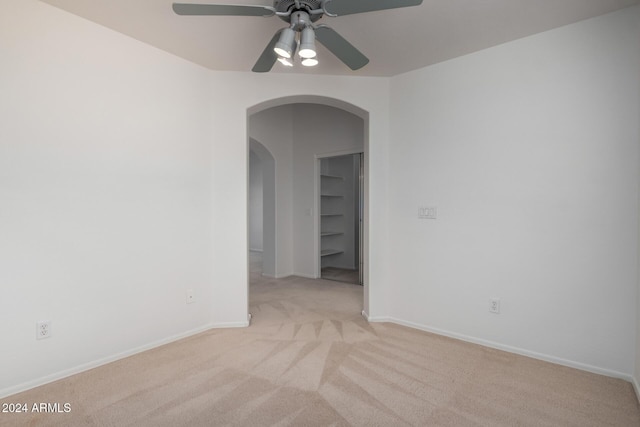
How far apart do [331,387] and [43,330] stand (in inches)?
71.3

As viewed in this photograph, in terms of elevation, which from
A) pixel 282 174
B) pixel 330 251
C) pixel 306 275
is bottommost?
pixel 306 275

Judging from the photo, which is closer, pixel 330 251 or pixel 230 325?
pixel 230 325

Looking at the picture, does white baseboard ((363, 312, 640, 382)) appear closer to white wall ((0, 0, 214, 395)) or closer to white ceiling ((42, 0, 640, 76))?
white wall ((0, 0, 214, 395))

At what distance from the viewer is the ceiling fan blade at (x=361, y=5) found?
1.60 m

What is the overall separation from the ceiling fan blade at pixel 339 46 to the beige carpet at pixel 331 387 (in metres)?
1.98

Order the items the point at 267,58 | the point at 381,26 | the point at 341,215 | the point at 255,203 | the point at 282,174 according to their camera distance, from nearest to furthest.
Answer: the point at 267,58 → the point at 381,26 → the point at 282,174 → the point at 341,215 → the point at 255,203

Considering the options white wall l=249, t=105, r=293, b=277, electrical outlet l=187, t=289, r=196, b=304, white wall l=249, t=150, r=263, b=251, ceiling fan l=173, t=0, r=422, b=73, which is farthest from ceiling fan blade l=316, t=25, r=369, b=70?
white wall l=249, t=150, r=263, b=251

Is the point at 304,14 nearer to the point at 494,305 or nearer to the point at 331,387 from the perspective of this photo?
the point at 331,387

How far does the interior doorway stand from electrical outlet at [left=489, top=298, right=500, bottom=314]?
350 cm

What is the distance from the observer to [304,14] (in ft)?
6.05

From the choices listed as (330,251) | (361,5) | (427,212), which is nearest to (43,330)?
(361,5)

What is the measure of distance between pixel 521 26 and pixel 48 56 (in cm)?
311

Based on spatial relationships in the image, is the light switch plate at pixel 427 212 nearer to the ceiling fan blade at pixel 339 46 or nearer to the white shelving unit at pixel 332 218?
the ceiling fan blade at pixel 339 46

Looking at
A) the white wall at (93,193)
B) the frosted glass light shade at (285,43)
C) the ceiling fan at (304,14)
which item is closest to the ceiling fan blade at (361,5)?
the ceiling fan at (304,14)
